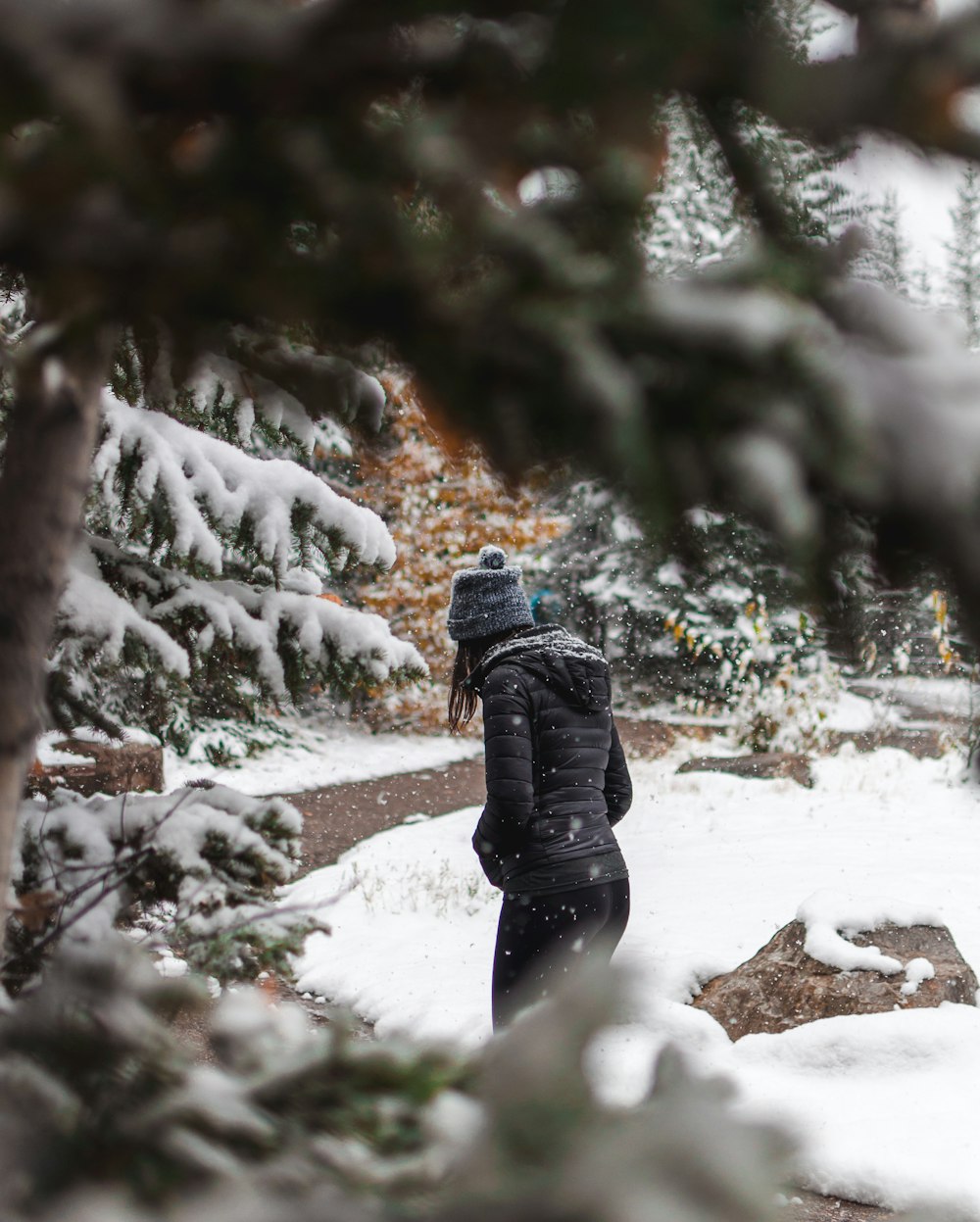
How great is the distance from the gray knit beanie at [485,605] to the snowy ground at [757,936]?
3.49 ft

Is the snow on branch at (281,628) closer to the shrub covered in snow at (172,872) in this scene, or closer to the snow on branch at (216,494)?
the snow on branch at (216,494)

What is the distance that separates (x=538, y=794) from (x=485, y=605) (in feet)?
2.33

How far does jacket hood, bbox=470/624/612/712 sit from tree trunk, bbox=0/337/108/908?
2.43m

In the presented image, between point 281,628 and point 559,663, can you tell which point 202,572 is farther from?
point 559,663

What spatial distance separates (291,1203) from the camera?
0.62 metres

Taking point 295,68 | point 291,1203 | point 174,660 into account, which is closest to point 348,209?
point 295,68

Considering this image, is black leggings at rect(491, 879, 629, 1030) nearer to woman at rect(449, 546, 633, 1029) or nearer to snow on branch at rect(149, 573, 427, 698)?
woman at rect(449, 546, 633, 1029)

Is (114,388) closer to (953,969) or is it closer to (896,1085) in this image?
(896,1085)

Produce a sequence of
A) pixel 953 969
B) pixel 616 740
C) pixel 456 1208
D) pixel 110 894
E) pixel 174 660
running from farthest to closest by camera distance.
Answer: pixel 953 969 → pixel 616 740 → pixel 174 660 → pixel 110 894 → pixel 456 1208

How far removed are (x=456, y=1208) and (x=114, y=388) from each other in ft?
8.68

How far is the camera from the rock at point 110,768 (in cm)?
442

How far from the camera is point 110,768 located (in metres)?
5.38

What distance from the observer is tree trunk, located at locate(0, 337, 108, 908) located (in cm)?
106

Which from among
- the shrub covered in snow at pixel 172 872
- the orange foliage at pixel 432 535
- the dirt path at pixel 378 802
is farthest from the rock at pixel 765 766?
the shrub covered in snow at pixel 172 872
